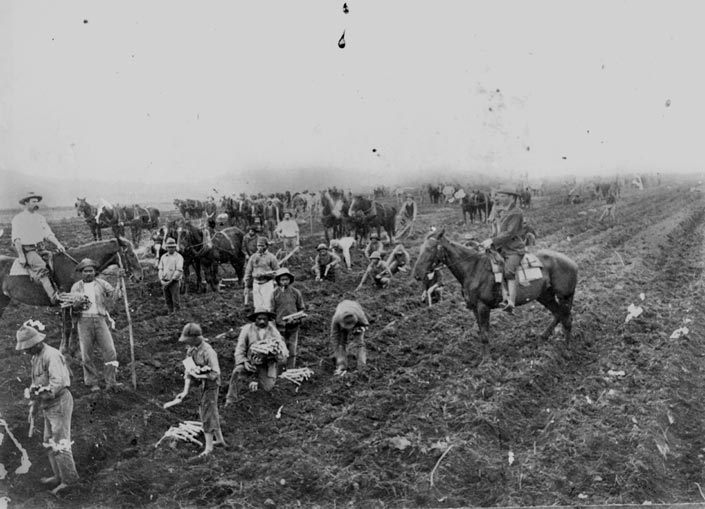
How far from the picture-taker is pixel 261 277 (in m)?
8.30

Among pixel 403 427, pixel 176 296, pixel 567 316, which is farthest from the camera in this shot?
pixel 176 296

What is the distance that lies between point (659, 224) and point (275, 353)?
8.39 metres

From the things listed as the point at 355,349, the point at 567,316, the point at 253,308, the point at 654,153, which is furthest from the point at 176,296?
the point at 654,153

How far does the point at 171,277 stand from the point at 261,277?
1.57 m

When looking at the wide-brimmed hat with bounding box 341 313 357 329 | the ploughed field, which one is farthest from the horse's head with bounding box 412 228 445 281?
the wide-brimmed hat with bounding box 341 313 357 329

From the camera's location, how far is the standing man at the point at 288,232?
11.8 m

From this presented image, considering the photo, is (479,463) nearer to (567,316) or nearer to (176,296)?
(567,316)

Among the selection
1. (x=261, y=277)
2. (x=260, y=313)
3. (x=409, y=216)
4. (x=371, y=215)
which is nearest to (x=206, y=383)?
(x=260, y=313)

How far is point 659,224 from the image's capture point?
36.6ft

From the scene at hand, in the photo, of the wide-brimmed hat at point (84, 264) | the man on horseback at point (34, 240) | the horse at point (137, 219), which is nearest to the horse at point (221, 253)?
the horse at point (137, 219)

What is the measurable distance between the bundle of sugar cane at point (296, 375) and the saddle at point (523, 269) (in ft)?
9.79

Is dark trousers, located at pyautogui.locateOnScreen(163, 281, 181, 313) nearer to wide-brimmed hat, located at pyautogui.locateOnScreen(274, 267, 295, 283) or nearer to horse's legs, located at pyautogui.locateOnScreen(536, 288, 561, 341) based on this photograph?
wide-brimmed hat, located at pyautogui.locateOnScreen(274, 267, 295, 283)

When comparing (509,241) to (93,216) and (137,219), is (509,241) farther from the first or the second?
(93,216)

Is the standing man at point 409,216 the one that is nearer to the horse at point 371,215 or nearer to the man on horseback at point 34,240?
the horse at point 371,215
